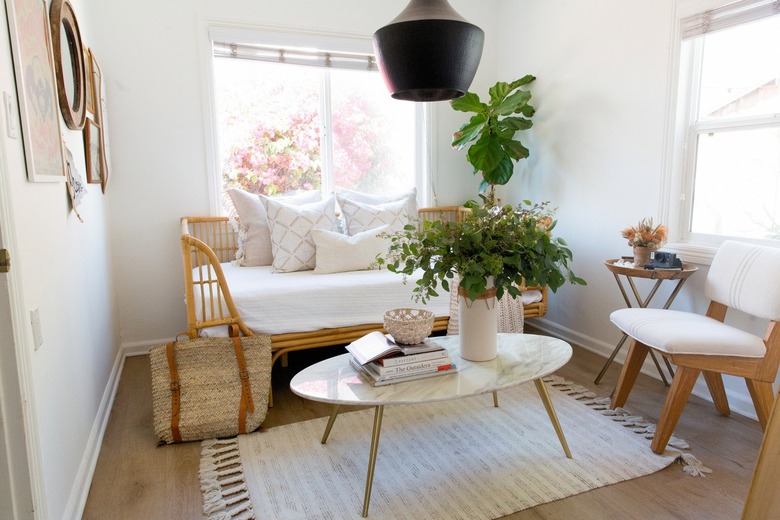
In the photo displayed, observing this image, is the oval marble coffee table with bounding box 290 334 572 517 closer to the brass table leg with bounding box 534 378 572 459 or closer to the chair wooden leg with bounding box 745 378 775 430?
the brass table leg with bounding box 534 378 572 459

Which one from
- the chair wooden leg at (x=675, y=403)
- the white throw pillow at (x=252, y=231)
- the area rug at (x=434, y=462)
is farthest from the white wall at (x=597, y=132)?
the white throw pillow at (x=252, y=231)

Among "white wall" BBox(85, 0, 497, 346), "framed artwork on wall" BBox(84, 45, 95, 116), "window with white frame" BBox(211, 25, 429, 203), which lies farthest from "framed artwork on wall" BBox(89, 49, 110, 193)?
"window with white frame" BBox(211, 25, 429, 203)

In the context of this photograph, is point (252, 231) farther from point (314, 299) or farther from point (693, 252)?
point (693, 252)

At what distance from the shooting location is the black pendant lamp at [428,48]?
1.46m

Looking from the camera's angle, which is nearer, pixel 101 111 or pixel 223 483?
pixel 223 483

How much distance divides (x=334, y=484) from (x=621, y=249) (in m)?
2.19

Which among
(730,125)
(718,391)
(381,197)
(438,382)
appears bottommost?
(718,391)

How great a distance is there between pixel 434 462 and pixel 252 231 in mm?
1962

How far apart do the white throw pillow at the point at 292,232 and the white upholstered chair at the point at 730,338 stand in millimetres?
1834

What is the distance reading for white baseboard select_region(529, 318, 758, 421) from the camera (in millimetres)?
2453

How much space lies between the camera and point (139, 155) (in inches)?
132

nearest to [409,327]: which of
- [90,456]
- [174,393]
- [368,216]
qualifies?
[174,393]

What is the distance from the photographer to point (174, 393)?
227 centimetres

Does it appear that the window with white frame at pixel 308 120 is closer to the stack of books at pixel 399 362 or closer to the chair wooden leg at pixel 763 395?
the stack of books at pixel 399 362
